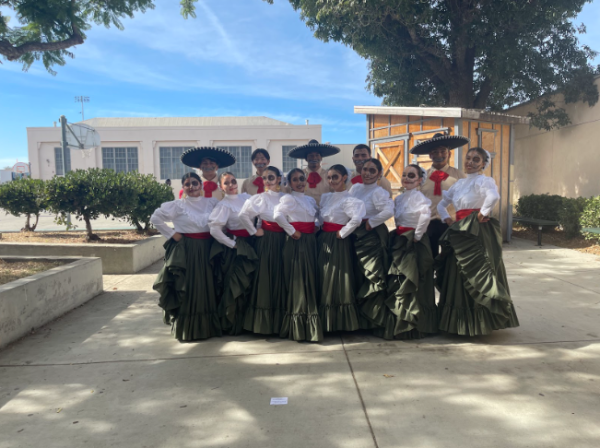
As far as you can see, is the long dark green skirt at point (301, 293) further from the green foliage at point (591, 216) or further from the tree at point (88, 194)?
the green foliage at point (591, 216)

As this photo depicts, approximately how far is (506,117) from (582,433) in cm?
800

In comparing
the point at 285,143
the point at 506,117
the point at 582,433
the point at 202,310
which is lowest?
the point at 582,433

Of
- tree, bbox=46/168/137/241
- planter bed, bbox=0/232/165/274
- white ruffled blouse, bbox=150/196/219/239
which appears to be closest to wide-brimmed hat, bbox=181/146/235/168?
white ruffled blouse, bbox=150/196/219/239

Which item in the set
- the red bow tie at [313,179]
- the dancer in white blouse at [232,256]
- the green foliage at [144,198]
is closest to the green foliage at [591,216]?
the red bow tie at [313,179]

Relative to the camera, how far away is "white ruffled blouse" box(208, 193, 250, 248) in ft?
12.9

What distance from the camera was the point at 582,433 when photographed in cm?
240

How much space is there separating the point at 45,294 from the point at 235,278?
2.36 meters

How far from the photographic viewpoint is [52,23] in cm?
588

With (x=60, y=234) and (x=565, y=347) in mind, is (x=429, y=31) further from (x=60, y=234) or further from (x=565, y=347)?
(x=60, y=234)

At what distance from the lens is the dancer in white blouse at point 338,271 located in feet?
12.8

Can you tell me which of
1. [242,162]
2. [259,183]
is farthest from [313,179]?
[242,162]

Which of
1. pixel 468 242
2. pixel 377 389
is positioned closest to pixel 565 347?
pixel 468 242

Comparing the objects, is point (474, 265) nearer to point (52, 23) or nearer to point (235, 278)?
point (235, 278)

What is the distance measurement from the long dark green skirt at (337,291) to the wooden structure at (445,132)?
219 inches
